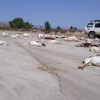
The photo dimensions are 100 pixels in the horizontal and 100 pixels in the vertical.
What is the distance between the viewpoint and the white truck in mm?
29844

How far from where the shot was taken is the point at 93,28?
30250 millimetres

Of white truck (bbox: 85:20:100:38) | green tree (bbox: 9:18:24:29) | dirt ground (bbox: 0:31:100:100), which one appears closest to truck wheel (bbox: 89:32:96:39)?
white truck (bbox: 85:20:100:38)

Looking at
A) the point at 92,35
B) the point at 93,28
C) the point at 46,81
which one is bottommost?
the point at 92,35

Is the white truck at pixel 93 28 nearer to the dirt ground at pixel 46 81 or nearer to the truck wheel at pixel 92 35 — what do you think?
the truck wheel at pixel 92 35

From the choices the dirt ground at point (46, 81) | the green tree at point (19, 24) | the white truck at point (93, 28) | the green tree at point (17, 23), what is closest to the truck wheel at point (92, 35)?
the white truck at point (93, 28)

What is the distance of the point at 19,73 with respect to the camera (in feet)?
30.8

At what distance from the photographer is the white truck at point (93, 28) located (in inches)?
1175

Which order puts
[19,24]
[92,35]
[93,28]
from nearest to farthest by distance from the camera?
1. [93,28]
2. [92,35]
3. [19,24]

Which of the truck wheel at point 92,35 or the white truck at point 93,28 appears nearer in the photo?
the white truck at point 93,28

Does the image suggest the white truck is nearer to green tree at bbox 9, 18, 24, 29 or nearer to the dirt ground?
the dirt ground

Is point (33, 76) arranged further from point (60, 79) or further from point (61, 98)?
point (61, 98)

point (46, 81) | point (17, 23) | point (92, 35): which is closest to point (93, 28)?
point (92, 35)

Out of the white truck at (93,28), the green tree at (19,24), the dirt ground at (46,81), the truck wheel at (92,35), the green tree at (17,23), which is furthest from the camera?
the green tree at (17,23)

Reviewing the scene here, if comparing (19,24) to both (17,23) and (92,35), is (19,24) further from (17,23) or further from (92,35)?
(92,35)
